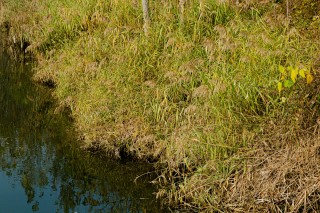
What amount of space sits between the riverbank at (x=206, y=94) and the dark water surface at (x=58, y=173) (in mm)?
253

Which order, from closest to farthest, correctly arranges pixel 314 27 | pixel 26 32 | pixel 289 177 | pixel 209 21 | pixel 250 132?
pixel 289 177
pixel 250 132
pixel 314 27
pixel 209 21
pixel 26 32

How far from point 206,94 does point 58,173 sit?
2.27m

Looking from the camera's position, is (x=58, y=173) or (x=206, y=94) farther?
(x=58, y=173)

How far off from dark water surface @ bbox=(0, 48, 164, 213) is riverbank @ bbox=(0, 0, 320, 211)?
0.83 ft

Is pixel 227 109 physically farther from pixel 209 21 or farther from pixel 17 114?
pixel 17 114

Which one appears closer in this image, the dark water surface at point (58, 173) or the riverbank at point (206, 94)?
the riverbank at point (206, 94)

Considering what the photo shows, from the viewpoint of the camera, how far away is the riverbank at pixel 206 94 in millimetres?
5109

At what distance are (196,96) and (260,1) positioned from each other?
293 cm

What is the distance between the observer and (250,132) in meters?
5.50

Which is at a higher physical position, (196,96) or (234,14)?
(234,14)

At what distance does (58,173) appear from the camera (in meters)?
6.74

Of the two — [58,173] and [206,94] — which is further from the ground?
[206,94]

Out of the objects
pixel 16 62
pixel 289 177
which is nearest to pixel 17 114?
pixel 16 62

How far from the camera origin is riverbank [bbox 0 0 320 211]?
5.11 meters
